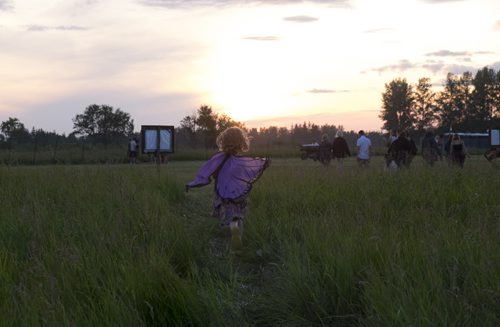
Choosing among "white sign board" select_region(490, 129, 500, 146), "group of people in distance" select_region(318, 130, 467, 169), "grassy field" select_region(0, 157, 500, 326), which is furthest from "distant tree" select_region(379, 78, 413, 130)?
"grassy field" select_region(0, 157, 500, 326)

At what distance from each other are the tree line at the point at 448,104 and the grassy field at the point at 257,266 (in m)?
95.1

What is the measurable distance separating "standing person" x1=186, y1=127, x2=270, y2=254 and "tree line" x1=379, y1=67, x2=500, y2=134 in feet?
312

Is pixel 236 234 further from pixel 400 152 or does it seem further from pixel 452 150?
pixel 452 150

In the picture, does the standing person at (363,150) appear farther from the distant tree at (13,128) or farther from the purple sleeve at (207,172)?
the distant tree at (13,128)

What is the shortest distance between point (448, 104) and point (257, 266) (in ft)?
336

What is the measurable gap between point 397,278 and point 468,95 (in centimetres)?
10447

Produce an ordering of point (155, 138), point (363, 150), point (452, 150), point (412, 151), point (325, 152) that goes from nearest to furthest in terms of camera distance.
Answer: point (412, 151) → point (452, 150) → point (155, 138) → point (363, 150) → point (325, 152)

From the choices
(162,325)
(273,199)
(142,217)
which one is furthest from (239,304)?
(273,199)

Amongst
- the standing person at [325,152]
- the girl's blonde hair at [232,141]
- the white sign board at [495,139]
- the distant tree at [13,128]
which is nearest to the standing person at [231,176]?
the girl's blonde hair at [232,141]

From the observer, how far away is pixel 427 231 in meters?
5.69

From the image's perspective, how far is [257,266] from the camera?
6211mm

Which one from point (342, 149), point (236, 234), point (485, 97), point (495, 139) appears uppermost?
point (485, 97)

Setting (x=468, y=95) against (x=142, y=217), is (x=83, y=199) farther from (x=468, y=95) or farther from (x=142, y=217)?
(x=468, y=95)

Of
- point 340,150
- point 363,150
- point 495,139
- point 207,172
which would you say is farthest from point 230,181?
point 495,139
